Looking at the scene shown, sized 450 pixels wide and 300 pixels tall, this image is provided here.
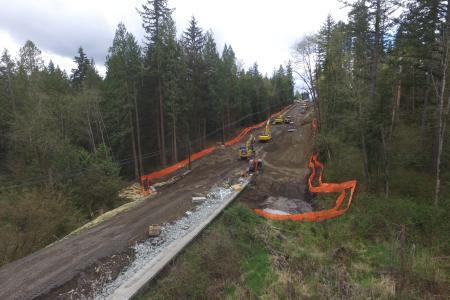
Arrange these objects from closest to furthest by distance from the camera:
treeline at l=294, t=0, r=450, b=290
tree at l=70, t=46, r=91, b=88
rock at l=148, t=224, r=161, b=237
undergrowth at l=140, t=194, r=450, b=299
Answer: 1. undergrowth at l=140, t=194, r=450, b=299
2. treeline at l=294, t=0, r=450, b=290
3. rock at l=148, t=224, r=161, b=237
4. tree at l=70, t=46, r=91, b=88

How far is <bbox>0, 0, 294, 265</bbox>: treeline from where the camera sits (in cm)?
1608

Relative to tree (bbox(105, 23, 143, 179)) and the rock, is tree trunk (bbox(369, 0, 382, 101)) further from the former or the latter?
tree (bbox(105, 23, 143, 179))

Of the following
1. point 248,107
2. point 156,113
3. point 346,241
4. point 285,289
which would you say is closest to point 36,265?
point 285,289

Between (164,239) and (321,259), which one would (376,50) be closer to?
(321,259)

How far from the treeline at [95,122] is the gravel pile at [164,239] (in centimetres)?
555

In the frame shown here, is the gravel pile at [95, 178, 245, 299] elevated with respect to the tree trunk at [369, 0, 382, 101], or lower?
lower

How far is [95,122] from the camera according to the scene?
105ft

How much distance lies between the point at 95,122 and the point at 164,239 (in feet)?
85.5

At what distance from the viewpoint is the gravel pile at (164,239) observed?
7.45 m

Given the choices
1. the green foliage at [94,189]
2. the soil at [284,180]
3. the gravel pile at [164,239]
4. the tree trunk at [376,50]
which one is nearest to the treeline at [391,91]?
the tree trunk at [376,50]

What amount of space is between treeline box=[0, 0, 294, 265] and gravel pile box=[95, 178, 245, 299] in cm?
555

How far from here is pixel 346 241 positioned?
9.79m

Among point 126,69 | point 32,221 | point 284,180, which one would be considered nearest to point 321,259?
point 284,180

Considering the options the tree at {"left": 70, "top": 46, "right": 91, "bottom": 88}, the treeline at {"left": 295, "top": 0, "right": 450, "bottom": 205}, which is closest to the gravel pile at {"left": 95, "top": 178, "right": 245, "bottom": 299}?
the treeline at {"left": 295, "top": 0, "right": 450, "bottom": 205}
